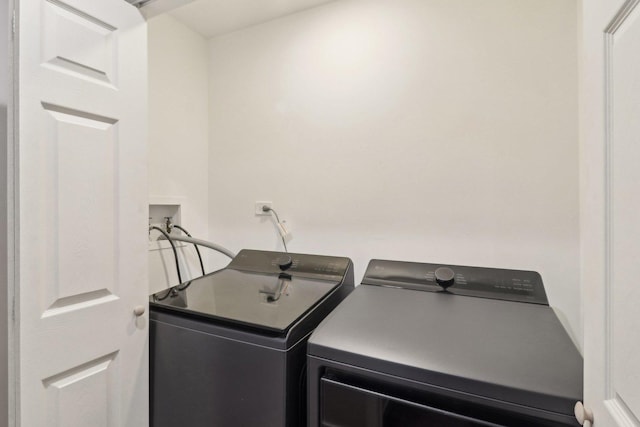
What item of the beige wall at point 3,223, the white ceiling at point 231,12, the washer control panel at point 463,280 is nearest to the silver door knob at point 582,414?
the washer control panel at point 463,280

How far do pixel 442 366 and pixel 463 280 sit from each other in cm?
65

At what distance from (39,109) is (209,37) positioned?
1.50 meters

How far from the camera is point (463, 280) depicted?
49.6 inches

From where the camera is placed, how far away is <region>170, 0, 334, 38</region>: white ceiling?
5.44ft

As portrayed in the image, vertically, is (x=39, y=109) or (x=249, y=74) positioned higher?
(x=249, y=74)

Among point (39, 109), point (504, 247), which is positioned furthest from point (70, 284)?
point (504, 247)

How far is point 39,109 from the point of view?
0.81 metres

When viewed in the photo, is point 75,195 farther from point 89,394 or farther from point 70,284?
point 89,394

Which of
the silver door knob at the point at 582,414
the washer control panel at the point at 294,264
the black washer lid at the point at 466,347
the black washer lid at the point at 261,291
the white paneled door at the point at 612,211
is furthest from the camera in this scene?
the washer control panel at the point at 294,264

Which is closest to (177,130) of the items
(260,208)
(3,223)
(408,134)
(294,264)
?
(260,208)

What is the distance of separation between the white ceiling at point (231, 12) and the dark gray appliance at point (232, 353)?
157 centimetres

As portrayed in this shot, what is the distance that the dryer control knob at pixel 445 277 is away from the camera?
1225 mm

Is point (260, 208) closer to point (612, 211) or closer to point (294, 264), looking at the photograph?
point (294, 264)

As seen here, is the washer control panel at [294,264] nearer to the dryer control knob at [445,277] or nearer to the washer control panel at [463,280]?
the washer control panel at [463,280]
